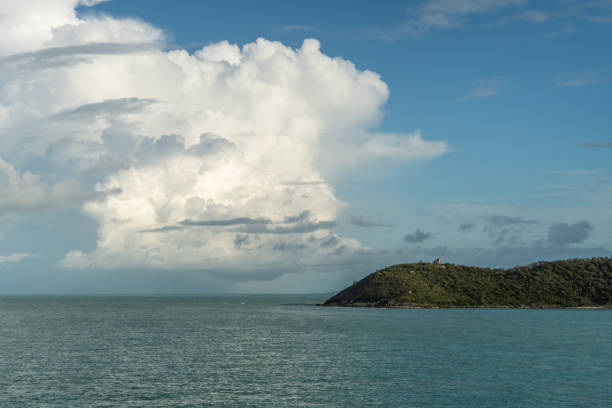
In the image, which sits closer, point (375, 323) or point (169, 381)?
point (169, 381)

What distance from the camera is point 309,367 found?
270ft

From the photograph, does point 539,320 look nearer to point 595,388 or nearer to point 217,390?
point 595,388

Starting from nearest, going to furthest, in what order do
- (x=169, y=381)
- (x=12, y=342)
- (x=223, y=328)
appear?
1. (x=169, y=381)
2. (x=12, y=342)
3. (x=223, y=328)

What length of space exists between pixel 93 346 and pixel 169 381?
1651 inches

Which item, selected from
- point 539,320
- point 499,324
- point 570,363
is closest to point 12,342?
point 570,363

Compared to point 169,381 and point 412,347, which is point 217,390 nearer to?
point 169,381

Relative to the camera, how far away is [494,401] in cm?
5988

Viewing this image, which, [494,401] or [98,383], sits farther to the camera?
[98,383]

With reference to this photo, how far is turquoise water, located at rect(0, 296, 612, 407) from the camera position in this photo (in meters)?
61.3

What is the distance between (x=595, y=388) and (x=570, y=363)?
65.7 feet

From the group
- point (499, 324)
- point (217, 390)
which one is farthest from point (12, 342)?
point (499, 324)

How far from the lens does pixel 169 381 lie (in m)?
70.9

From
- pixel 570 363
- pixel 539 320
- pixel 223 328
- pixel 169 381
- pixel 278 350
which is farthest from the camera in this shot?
pixel 539 320

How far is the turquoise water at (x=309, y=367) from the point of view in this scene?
61.3 meters
